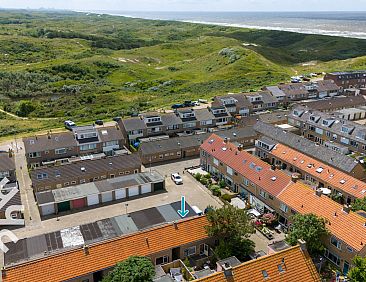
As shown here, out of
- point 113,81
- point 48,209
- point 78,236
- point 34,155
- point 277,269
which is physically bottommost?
point 113,81

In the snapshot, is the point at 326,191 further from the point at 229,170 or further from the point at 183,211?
the point at 183,211

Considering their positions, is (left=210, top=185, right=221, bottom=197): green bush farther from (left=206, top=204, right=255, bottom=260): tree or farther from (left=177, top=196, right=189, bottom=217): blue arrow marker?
(left=206, top=204, right=255, bottom=260): tree

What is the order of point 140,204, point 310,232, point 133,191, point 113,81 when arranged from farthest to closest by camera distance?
point 113,81 < point 133,191 < point 140,204 < point 310,232

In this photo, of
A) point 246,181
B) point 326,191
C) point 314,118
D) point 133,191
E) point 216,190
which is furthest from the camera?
point 314,118

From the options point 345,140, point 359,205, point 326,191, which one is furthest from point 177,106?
point 359,205

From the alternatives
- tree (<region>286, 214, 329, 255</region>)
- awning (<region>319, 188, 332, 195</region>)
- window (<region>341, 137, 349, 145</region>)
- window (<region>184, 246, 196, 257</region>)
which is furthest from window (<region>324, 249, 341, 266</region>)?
window (<region>341, 137, 349, 145</region>)

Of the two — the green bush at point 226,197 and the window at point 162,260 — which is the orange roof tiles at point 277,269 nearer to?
the window at point 162,260
